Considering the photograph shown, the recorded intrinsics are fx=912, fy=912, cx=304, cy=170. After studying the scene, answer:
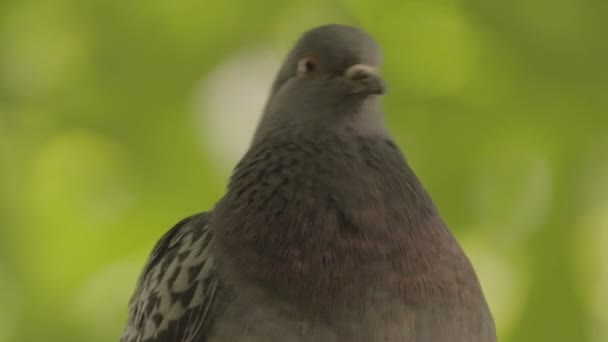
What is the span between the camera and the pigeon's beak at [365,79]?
4.91ft

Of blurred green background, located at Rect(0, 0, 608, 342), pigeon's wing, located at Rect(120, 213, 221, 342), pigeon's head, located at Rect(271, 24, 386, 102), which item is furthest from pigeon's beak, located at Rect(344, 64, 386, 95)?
blurred green background, located at Rect(0, 0, 608, 342)

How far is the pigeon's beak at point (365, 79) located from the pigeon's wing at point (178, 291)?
0.35 meters

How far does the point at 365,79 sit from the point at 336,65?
94 millimetres

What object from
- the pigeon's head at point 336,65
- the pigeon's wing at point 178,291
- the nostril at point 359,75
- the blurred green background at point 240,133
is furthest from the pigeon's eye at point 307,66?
the blurred green background at point 240,133

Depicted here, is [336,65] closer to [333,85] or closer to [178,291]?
[333,85]

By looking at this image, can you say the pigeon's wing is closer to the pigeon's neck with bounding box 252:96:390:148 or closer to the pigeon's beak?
the pigeon's neck with bounding box 252:96:390:148

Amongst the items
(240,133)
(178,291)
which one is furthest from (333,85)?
(240,133)

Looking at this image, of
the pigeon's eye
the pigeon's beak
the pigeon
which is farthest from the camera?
the pigeon's eye

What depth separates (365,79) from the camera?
4.99 ft

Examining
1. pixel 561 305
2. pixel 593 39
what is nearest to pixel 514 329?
pixel 561 305

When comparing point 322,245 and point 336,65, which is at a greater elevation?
point 336,65

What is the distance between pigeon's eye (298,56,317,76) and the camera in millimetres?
1641

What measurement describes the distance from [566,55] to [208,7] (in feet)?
3.70

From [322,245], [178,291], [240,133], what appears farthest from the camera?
[240,133]
